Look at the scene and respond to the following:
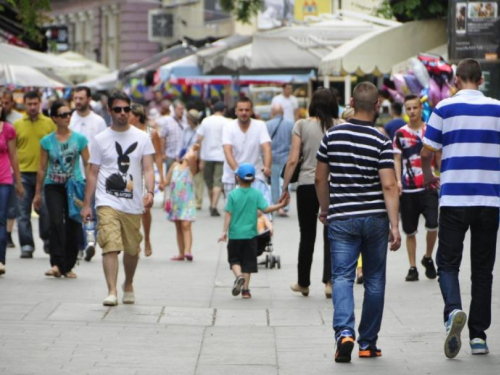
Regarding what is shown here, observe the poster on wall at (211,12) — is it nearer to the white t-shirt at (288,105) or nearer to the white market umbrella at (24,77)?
the white market umbrella at (24,77)

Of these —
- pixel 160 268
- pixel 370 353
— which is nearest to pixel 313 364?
pixel 370 353

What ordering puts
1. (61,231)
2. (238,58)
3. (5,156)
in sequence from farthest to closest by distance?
(238,58) → (5,156) → (61,231)

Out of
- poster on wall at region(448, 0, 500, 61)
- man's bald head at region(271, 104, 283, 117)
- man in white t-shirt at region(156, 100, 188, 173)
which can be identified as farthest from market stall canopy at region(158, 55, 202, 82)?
poster on wall at region(448, 0, 500, 61)

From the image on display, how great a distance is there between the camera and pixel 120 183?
35.2 ft

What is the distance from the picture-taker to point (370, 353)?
8.27 m

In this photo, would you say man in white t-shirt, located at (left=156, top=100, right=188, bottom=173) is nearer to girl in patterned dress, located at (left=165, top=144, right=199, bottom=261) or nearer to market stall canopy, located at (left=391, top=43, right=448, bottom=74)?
market stall canopy, located at (left=391, top=43, right=448, bottom=74)

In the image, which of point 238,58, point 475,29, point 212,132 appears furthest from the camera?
point 238,58

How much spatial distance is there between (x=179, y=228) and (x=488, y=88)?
4741mm

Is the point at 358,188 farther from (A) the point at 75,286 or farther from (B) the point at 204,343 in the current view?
(A) the point at 75,286

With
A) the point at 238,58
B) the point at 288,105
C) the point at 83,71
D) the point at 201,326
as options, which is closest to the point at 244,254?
the point at 201,326

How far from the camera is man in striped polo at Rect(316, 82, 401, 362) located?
820cm

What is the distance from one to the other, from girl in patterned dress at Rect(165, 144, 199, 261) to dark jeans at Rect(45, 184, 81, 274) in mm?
2192

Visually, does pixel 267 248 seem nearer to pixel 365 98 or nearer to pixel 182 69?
pixel 365 98

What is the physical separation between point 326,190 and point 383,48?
577 inches
